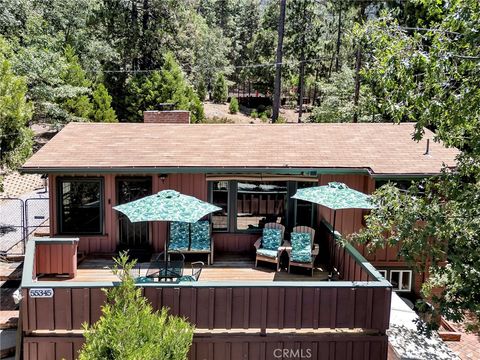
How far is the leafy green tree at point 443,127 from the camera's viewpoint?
6293 mm

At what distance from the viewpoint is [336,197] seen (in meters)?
9.59

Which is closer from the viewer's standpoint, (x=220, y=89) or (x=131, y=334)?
(x=131, y=334)

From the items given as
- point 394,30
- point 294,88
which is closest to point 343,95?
point 394,30

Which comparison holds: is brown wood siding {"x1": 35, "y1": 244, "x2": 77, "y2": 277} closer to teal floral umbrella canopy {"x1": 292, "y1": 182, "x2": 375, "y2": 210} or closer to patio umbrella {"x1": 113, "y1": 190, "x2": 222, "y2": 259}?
patio umbrella {"x1": 113, "y1": 190, "x2": 222, "y2": 259}

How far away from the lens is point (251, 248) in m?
11.8

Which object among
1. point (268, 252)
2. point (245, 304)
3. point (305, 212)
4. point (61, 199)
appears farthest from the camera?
point (305, 212)

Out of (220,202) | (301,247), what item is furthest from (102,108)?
(301,247)

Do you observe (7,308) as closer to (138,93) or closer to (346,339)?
(346,339)

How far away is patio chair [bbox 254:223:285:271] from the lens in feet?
34.8

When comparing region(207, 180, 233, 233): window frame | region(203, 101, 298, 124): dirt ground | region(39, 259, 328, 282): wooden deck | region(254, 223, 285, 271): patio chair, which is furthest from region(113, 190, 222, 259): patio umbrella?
region(203, 101, 298, 124): dirt ground

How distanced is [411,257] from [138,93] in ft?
78.5

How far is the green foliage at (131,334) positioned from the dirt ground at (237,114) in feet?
117

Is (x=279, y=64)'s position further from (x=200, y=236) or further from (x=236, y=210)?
(x=200, y=236)

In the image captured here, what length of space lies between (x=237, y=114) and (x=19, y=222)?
30.2 metres
